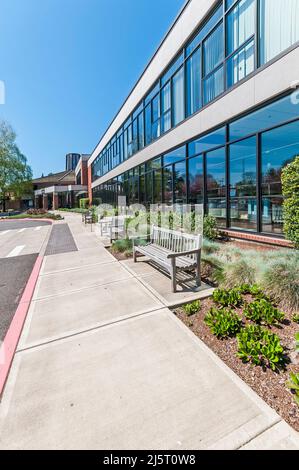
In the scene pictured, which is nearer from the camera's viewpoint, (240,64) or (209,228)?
(240,64)

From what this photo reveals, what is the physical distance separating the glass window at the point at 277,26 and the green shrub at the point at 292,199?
3.17 m

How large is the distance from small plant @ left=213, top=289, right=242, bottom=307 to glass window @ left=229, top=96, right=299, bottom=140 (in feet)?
13.8

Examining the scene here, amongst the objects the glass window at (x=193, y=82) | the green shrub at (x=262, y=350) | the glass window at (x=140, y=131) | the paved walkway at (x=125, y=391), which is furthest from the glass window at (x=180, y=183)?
the green shrub at (x=262, y=350)

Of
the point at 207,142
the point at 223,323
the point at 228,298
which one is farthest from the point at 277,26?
the point at 223,323

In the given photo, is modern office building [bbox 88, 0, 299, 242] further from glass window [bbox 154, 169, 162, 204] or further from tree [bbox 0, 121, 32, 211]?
tree [bbox 0, 121, 32, 211]

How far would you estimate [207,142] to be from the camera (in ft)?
27.0

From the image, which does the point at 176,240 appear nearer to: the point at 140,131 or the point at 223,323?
the point at 223,323

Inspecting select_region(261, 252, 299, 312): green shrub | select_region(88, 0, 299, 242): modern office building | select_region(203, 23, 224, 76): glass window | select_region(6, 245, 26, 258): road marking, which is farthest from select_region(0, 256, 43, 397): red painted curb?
select_region(203, 23, 224, 76): glass window

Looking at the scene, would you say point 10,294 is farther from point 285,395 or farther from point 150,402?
point 285,395

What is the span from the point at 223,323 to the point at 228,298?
769 millimetres

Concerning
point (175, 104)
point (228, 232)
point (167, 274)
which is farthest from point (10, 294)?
point (175, 104)

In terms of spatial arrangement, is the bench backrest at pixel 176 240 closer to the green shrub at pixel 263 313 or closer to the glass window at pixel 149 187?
the green shrub at pixel 263 313

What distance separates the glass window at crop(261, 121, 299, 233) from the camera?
6.12m

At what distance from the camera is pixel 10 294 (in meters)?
5.45
